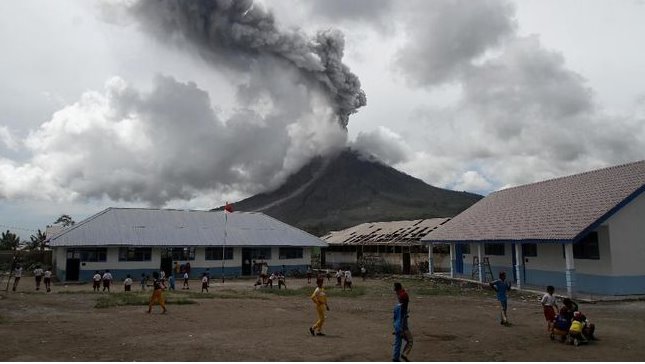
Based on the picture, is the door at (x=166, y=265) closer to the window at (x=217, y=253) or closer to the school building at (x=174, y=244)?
the school building at (x=174, y=244)

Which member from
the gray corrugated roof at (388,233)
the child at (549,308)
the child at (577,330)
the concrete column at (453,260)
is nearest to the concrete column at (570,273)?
the child at (549,308)

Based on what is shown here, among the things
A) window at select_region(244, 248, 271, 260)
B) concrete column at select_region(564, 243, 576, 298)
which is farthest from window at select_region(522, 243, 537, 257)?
window at select_region(244, 248, 271, 260)

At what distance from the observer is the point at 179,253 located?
3662cm

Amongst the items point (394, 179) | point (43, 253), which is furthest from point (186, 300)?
point (394, 179)

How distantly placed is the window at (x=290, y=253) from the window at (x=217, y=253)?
168 inches

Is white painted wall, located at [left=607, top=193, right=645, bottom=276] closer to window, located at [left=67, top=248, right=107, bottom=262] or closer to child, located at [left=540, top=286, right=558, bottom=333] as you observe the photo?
child, located at [left=540, top=286, right=558, bottom=333]

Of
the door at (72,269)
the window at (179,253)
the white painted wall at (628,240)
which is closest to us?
the white painted wall at (628,240)

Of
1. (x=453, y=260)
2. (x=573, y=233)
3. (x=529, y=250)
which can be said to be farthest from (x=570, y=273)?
(x=453, y=260)

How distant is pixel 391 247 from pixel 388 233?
2597mm

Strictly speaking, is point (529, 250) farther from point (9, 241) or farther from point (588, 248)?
point (9, 241)

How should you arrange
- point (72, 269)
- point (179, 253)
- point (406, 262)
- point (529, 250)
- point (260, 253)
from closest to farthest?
point (529, 250) → point (72, 269) → point (179, 253) → point (260, 253) → point (406, 262)

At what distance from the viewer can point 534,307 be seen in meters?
18.8

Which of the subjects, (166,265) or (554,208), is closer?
(554,208)

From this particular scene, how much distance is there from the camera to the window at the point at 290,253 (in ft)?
133
